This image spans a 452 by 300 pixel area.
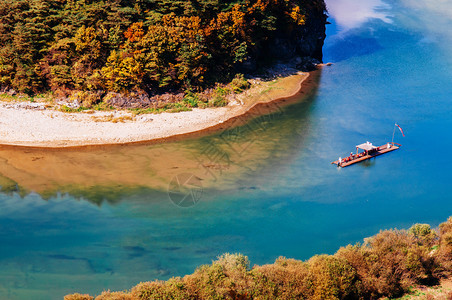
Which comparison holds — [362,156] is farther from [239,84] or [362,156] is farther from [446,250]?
[239,84]

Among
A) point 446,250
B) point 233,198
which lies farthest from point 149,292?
point 446,250

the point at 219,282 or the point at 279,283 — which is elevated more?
the point at 219,282

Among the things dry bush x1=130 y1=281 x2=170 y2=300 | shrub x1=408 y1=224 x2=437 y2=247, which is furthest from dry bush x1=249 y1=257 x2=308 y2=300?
shrub x1=408 y1=224 x2=437 y2=247

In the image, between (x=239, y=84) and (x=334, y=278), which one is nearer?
(x=334, y=278)

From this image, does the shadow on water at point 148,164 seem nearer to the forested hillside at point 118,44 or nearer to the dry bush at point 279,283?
the forested hillside at point 118,44

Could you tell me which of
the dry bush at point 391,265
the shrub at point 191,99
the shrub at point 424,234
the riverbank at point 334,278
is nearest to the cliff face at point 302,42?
the shrub at point 191,99
